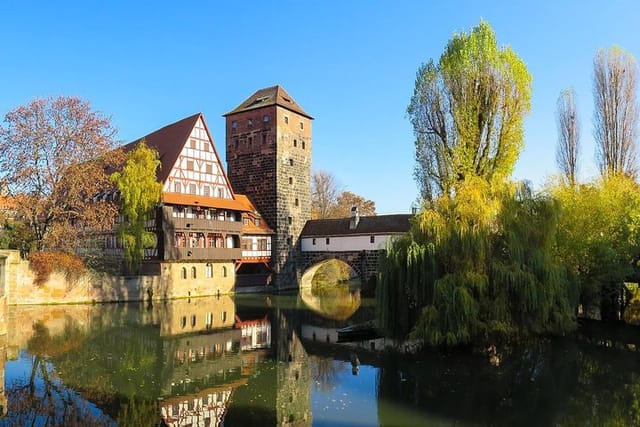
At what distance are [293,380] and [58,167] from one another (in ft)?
62.9

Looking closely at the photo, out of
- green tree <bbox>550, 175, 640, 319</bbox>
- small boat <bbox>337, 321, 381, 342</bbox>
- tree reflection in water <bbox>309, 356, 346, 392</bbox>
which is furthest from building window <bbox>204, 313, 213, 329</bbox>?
→ green tree <bbox>550, 175, 640, 319</bbox>

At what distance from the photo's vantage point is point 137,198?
2802 cm

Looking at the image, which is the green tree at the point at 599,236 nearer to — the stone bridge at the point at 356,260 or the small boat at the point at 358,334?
the small boat at the point at 358,334

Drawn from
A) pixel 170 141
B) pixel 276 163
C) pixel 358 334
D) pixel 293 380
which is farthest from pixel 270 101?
pixel 293 380

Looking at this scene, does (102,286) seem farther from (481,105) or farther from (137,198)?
(481,105)

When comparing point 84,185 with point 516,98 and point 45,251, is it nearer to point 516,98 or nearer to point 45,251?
point 45,251

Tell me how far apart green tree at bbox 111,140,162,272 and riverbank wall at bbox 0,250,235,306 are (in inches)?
57.7

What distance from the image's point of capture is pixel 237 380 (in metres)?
12.0

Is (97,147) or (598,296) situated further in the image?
(97,147)

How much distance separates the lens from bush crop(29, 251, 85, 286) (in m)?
25.0

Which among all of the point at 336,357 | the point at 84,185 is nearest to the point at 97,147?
the point at 84,185

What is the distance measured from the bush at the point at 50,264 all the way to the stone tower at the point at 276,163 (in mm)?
15278

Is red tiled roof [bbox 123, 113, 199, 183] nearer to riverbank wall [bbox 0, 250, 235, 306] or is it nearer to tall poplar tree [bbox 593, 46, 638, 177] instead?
riverbank wall [bbox 0, 250, 235, 306]

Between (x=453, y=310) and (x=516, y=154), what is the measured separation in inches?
A: 449
